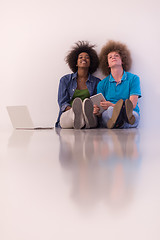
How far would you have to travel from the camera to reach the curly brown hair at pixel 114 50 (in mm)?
3275

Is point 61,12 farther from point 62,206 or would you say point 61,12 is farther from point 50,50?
point 62,206

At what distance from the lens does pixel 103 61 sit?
3348mm

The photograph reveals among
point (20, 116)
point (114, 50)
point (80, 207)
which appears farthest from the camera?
point (114, 50)

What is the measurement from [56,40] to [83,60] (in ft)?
1.95

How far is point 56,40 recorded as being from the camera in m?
3.65

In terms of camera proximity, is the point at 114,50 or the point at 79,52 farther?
the point at 79,52

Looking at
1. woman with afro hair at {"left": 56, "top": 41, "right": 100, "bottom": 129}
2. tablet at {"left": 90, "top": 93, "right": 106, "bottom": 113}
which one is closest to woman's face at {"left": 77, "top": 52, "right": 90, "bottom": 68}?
woman with afro hair at {"left": 56, "top": 41, "right": 100, "bottom": 129}

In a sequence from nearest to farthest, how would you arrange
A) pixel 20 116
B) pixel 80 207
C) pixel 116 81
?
pixel 80 207, pixel 20 116, pixel 116 81

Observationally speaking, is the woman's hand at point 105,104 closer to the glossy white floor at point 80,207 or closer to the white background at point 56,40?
the white background at point 56,40

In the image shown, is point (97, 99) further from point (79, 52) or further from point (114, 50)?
point (79, 52)

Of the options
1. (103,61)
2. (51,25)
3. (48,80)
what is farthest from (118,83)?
(51,25)

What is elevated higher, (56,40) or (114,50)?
(56,40)

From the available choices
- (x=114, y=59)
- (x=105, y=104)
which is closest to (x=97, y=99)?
(x=105, y=104)

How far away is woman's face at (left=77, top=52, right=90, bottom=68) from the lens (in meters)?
3.32
